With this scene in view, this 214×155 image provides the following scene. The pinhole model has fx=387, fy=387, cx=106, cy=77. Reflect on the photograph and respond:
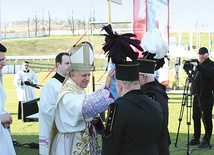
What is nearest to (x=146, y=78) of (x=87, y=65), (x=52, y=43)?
(x=87, y=65)

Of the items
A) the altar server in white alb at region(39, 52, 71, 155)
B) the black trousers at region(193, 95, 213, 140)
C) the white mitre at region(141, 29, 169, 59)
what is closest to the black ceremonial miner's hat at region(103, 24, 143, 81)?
the white mitre at region(141, 29, 169, 59)

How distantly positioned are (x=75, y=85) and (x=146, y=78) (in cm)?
69

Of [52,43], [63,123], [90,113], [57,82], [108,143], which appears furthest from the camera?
[52,43]

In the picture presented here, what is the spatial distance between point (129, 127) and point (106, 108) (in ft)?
1.92

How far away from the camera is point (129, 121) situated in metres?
2.71

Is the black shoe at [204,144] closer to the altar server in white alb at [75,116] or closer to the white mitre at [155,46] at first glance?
the white mitre at [155,46]

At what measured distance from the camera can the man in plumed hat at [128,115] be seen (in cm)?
272

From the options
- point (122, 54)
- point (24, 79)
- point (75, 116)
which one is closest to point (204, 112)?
point (75, 116)

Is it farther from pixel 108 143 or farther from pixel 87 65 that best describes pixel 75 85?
pixel 108 143

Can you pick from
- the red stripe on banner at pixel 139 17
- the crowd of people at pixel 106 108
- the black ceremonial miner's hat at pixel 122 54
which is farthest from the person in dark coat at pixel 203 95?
the black ceremonial miner's hat at pixel 122 54

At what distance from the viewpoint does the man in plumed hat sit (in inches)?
107

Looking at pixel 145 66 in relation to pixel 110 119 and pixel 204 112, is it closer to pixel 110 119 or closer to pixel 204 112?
pixel 110 119

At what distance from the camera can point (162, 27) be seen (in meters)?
15.1

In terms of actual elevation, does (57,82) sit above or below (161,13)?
below
